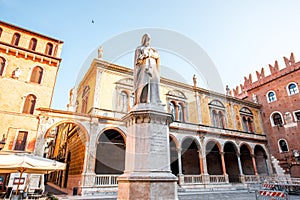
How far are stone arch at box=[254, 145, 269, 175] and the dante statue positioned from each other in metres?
21.6

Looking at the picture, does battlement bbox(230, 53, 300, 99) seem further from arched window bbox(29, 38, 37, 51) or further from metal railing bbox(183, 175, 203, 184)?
arched window bbox(29, 38, 37, 51)

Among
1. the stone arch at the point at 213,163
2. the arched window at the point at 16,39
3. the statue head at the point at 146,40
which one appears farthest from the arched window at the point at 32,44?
the stone arch at the point at 213,163

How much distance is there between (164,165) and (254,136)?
21027 millimetres

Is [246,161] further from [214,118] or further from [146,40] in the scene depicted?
[146,40]

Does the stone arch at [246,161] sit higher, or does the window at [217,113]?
the window at [217,113]

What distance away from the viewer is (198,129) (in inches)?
701

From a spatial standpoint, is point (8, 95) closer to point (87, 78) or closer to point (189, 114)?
point (87, 78)

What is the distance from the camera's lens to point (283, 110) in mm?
21812

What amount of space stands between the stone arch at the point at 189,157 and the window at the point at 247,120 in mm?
7892

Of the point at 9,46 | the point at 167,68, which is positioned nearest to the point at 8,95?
the point at 9,46

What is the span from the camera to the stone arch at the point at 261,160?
71.9 ft

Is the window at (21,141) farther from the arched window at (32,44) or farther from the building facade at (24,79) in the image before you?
the arched window at (32,44)

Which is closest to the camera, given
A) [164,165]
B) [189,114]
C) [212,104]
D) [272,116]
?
[164,165]

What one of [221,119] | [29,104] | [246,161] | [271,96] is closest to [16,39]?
[29,104]
